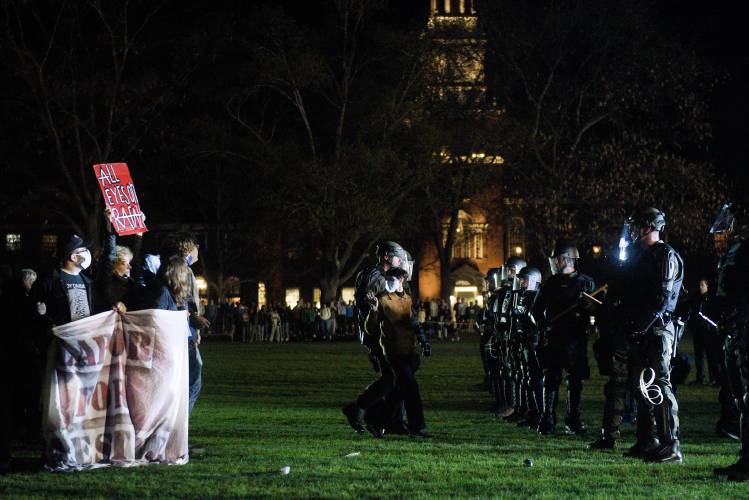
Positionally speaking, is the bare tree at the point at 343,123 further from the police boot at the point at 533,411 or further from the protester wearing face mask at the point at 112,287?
the protester wearing face mask at the point at 112,287

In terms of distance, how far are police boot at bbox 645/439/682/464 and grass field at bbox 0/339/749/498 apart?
0.12m

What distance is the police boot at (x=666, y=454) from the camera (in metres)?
11.5

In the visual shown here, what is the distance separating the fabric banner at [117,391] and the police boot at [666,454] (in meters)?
4.42

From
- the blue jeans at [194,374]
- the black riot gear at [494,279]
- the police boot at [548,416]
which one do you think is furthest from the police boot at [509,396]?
the blue jeans at [194,374]

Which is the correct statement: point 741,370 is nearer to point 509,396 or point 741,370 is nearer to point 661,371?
point 661,371

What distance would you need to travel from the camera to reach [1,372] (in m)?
11.1

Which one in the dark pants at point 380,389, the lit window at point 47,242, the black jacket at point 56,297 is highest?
the lit window at point 47,242

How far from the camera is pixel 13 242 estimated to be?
10412 cm

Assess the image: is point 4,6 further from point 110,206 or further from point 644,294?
point 644,294

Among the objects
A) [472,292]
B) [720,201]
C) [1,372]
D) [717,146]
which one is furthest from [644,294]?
[472,292]

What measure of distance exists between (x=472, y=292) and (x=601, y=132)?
2786 centimetres

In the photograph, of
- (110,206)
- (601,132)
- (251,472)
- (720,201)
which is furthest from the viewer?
(601,132)

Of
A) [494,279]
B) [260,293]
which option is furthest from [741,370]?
[260,293]

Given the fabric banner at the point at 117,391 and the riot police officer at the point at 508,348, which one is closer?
the fabric banner at the point at 117,391
